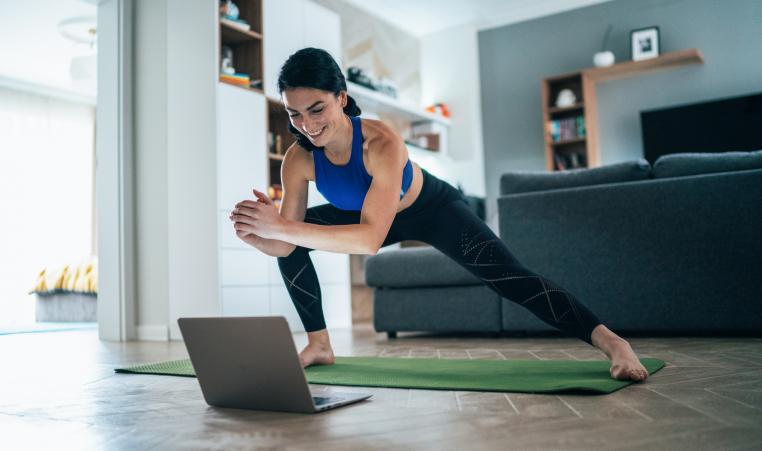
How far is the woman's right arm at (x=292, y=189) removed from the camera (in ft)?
6.61

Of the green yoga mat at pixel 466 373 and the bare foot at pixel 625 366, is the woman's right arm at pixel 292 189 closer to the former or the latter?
the green yoga mat at pixel 466 373

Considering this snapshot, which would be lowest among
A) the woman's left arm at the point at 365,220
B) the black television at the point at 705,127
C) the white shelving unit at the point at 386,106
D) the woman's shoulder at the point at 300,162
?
the woman's left arm at the point at 365,220

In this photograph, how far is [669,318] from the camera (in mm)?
3002

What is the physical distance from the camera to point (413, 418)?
4.32 ft

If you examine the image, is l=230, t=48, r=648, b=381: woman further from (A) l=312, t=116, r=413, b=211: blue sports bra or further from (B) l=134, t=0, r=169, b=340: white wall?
(B) l=134, t=0, r=169, b=340: white wall

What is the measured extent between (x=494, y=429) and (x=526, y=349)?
1.63m

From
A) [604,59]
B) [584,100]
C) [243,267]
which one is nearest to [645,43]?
[604,59]

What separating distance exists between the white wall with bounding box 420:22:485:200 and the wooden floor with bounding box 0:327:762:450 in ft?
17.3

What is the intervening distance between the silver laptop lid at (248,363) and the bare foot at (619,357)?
830 millimetres

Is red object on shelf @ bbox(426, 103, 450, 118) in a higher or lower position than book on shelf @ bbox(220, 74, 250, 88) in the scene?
higher

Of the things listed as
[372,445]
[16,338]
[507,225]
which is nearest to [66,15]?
[16,338]

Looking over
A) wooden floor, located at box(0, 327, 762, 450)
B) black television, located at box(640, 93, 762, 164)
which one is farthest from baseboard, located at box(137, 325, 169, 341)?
black television, located at box(640, 93, 762, 164)

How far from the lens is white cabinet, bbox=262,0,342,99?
477cm

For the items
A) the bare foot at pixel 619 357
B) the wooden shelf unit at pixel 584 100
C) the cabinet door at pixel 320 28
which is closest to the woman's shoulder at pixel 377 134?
the bare foot at pixel 619 357
